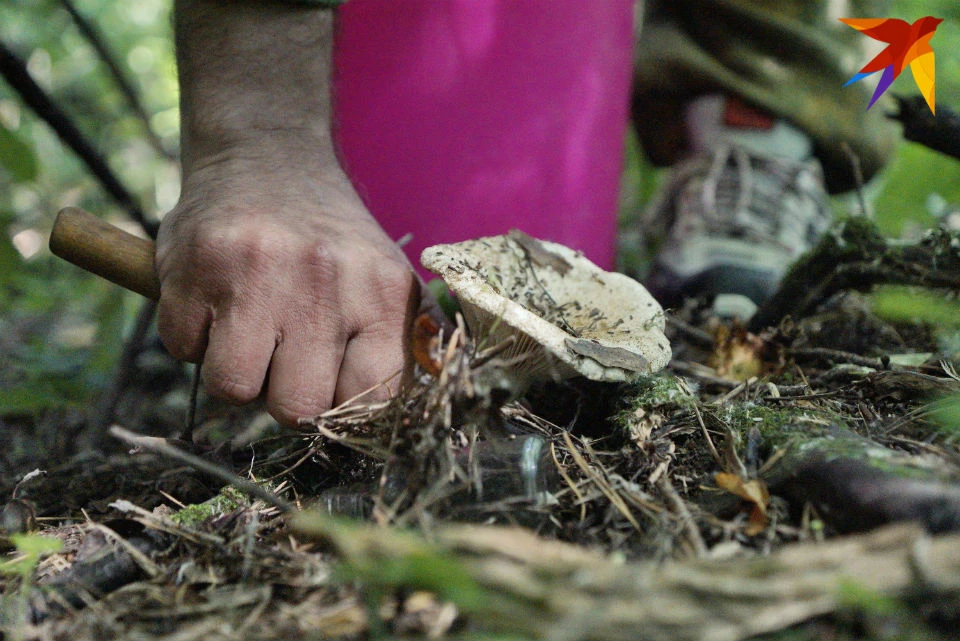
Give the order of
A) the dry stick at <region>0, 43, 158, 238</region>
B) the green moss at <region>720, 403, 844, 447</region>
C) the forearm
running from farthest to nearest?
the dry stick at <region>0, 43, 158, 238</region>
the forearm
the green moss at <region>720, 403, 844, 447</region>

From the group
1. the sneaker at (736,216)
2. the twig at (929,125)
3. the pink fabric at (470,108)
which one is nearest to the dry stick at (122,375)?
the pink fabric at (470,108)

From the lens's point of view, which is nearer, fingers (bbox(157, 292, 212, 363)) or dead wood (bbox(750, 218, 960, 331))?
fingers (bbox(157, 292, 212, 363))

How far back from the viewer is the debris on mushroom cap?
4.73 ft

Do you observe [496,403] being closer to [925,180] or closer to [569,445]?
[569,445]

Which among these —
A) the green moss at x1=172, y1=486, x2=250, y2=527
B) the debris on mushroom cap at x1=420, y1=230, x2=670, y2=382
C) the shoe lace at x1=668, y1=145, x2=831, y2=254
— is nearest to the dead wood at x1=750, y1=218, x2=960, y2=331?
the debris on mushroom cap at x1=420, y1=230, x2=670, y2=382

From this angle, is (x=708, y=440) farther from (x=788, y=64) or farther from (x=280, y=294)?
(x=788, y=64)

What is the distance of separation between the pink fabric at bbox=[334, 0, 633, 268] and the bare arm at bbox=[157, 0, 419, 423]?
696 millimetres

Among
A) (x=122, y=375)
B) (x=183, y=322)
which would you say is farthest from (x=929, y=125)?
(x=122, y=375)

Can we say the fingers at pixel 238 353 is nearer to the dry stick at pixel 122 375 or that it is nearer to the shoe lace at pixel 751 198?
the dry stick at pixel 122 375

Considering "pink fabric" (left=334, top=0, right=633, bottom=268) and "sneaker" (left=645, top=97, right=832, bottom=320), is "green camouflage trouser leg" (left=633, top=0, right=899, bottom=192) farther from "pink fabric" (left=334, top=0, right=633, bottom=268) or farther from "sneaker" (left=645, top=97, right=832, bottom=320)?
"pink fabric" (left=334, top=0, right=633, bottom=268)

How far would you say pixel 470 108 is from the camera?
275 centimetres

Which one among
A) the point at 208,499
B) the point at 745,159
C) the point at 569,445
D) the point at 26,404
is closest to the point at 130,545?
Result: the point at 208,499

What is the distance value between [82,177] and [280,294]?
5.68 metres

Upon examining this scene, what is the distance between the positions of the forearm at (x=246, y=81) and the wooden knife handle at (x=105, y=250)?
0.92 ft
